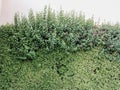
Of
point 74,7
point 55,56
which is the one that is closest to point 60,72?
point 55,56

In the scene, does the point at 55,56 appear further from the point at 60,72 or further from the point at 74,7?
the point at 74,7

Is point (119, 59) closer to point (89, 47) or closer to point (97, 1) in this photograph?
point (89, 47)

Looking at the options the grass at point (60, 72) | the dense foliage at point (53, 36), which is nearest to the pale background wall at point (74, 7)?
the dense foliage at point (53, 36)

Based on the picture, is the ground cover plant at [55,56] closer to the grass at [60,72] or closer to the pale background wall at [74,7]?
the grass at [60,72]

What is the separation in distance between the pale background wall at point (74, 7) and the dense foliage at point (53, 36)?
1146mm

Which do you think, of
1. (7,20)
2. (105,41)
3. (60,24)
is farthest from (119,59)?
(7,20)

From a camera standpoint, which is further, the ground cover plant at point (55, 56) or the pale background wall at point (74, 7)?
the pale background wall at point (74, 7)

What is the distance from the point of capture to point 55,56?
528cm

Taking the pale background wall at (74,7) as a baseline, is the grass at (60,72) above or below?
below

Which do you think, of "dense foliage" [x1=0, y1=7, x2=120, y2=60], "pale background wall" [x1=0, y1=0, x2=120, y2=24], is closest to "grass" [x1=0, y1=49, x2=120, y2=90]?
"dense foliage" [x1=0, y1=7, x2=120, y2=60]

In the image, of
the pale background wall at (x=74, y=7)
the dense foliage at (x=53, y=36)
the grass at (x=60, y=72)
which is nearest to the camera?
the grass at (x=60, y=72)

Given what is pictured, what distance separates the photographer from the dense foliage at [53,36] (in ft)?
17.3

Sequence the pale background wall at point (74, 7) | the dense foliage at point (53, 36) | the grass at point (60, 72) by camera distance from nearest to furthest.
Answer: the grass at point (60, 72)
the dense foliage at point (53, 36)
the pale background wall at point (74, 7)

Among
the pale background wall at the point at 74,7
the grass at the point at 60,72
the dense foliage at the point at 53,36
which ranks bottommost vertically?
the grass at the point at 60,72
